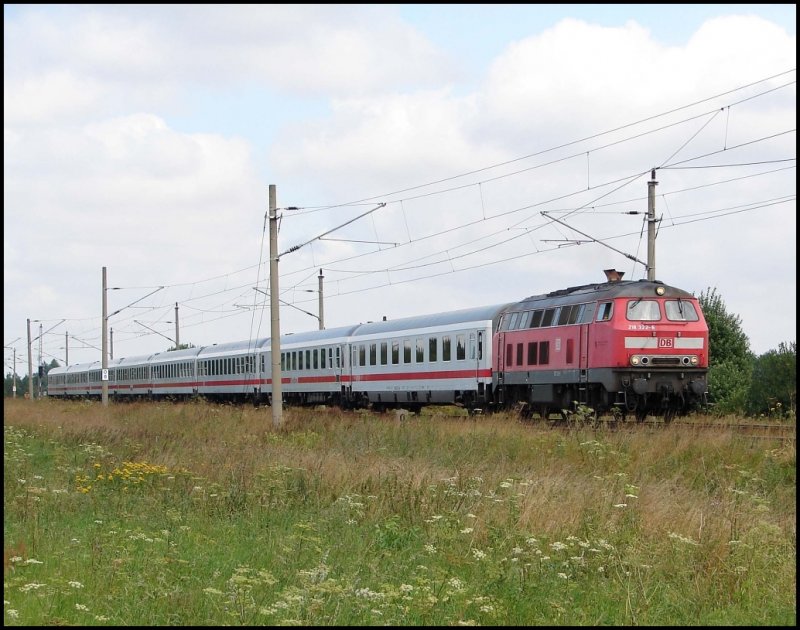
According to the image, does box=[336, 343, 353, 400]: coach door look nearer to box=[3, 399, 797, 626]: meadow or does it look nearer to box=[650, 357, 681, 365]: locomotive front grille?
box=[650, 357, 681, 365]: locomotive front grille

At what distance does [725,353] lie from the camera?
43156 mm

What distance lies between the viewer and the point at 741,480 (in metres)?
16.0

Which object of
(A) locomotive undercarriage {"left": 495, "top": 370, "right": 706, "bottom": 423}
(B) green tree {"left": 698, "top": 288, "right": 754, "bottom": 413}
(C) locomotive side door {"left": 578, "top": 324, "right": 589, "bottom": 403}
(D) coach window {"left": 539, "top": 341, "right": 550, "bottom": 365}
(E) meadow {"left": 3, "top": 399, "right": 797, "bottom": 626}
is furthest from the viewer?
(B) green tree {"left": 698, "top": 288, "right": 754, "bottom": 413}

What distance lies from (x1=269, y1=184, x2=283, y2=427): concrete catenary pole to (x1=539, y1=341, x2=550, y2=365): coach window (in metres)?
7.01

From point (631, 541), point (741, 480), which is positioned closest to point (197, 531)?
point (631, 541)

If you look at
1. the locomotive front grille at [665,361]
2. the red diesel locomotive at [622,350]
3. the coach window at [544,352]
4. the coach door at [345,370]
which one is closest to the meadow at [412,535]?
the red diesel locomotive at [622,350]

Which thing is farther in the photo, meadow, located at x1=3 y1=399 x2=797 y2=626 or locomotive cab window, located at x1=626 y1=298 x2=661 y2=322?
locomotive cab window, located at x1=626 y1=298 x2=661 y2=322

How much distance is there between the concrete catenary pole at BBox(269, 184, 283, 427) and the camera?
28.2 meters

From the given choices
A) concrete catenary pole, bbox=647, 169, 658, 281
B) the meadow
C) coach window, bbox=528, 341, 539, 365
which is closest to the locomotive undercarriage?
coach window, bbox=528, 341, 539, 365

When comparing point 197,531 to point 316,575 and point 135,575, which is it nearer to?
point 135,575

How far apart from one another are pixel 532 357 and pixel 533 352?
0.47ft

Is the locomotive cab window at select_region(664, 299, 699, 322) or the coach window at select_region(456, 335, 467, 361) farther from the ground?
the locomotive cab window at select_region(664, 299, 699, 322)

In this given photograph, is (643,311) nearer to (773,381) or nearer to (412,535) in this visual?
(773,381)

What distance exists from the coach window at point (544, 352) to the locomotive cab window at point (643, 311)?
10.8 ft
